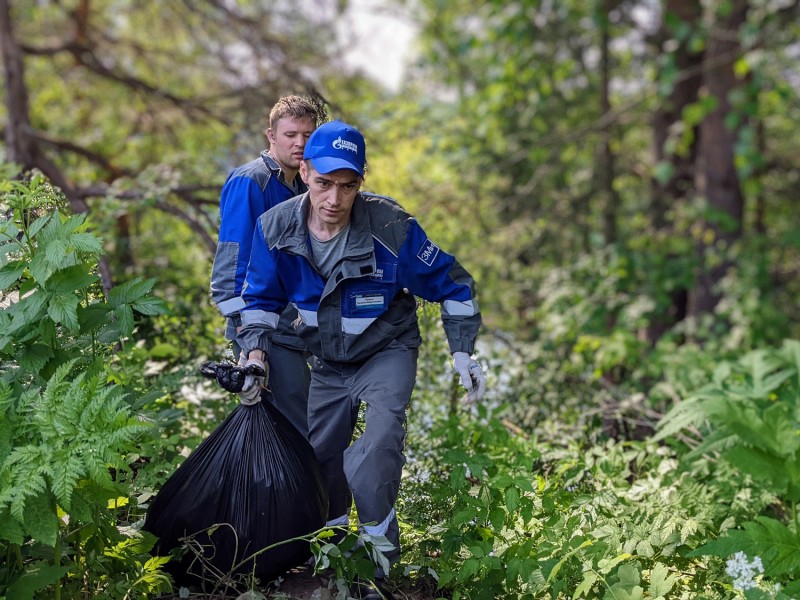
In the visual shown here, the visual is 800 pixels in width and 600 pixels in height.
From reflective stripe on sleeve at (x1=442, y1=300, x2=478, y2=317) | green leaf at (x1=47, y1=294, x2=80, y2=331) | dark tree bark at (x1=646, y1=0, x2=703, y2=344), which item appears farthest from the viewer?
dark tree bark at (x1=646, y1=0, x2=703, y2=344)

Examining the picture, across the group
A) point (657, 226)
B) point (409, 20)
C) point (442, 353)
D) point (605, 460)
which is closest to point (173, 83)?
point (409, 20)

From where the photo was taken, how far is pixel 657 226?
35.6 ft

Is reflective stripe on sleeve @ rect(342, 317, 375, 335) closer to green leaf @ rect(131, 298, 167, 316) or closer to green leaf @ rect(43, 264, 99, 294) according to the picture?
green leaf @ rect(131, 298, 167, 316)

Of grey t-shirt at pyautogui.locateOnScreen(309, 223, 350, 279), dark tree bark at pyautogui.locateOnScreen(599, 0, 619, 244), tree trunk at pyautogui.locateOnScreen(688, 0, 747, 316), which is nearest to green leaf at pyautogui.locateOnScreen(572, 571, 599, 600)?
grey t-shirt at pyautogui.locateOnScreen(309, 223, 350, 279)

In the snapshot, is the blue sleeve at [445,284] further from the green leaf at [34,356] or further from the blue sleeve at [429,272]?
the green leaf at [34,356]

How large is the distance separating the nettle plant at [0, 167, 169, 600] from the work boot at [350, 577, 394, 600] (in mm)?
676

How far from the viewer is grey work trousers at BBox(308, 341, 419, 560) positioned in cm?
342

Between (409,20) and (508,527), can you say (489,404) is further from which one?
(409,20)

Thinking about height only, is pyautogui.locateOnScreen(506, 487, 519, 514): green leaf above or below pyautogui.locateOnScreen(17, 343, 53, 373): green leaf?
below

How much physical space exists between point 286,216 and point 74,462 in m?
1.27

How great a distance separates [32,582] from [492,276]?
24.2 ft

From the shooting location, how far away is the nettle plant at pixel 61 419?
2.76m

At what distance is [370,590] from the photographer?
3.48 metres

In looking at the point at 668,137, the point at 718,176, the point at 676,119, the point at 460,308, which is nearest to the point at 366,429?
the point at 460,308
